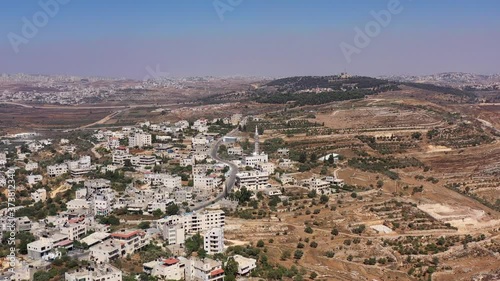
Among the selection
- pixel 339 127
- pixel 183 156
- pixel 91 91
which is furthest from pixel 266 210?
pixel 91 91

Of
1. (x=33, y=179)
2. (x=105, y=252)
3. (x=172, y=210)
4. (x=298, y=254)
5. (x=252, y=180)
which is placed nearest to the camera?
(x=105, y=252)

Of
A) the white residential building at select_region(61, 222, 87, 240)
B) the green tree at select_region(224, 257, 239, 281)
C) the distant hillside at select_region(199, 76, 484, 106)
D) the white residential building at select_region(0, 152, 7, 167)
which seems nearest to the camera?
the green tree at select_region(224, 257, 239, 281)

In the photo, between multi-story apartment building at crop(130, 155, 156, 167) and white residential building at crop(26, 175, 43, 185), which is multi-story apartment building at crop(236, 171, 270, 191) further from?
white residential building at crop(26, 175, 43, 185)

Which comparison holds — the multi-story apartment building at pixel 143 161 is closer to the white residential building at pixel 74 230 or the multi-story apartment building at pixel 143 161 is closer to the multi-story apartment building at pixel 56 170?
the multi-story apartment building at pixel 56 170

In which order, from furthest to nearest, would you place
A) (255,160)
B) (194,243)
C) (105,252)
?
(255,160), (194,243), (105,252)

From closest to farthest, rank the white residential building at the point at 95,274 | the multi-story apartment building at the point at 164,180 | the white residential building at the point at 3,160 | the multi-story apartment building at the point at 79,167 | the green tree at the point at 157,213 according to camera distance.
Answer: the white residential building at the point at 95,274 < the green tree at the point at 157,213 < the multi-story apartment building at the point at 164,180 < the multi-story apartment building at the point at 79,167 < the white residential building at the point at 3,160

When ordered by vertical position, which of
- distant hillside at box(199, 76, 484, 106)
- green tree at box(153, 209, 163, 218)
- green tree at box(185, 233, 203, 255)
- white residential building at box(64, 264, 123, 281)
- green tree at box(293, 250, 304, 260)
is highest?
distant hillside at box(199, 76, 484, 106)

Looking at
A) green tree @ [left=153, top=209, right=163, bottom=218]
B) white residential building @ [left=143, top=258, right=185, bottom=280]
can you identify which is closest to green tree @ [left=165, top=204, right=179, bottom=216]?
green tree @ [left=153, top=209, right=163, bottom=218]

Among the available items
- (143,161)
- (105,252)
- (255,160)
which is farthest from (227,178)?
(105,252)

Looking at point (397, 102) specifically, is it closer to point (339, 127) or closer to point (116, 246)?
point (339, 127)

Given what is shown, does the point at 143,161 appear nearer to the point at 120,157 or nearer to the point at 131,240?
the point at 120,157

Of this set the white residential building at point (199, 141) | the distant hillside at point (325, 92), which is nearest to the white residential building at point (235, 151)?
the white residential building at point (199, 141)
